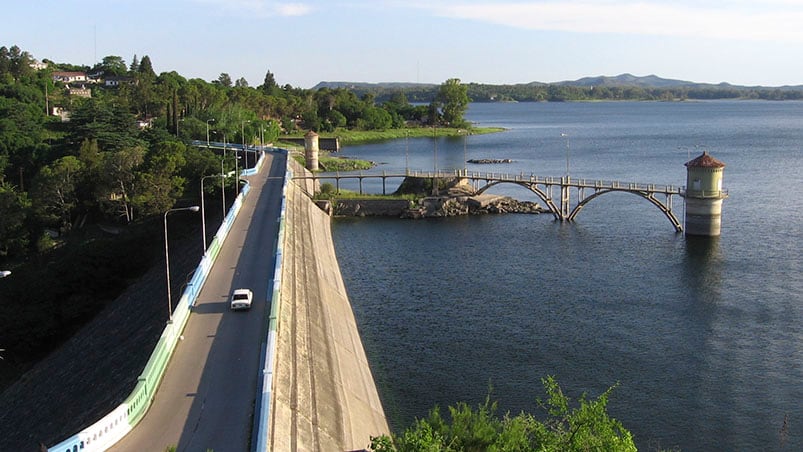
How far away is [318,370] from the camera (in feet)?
106

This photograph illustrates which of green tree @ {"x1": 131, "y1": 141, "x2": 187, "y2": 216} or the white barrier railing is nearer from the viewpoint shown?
the white barrier railing

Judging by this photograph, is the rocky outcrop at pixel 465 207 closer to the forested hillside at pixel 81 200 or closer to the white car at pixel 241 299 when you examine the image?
the forested hillside at pixel 81 200

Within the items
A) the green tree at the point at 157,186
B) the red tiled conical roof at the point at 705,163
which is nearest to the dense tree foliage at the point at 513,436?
the red tiled conical roof at the point at 705,163

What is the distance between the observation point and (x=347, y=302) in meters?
49.2

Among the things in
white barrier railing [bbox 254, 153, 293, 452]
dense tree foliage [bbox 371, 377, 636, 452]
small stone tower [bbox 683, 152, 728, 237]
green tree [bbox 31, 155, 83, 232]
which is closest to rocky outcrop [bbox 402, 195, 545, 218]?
small stone tower [bbox 683, 152, 728, 237]

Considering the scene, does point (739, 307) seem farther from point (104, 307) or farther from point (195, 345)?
point (104, 307)

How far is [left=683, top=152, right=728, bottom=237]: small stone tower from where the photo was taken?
67500 millimetres

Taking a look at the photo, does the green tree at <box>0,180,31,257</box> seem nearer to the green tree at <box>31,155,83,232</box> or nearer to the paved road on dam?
the green tree at <box>31,155,83,232</box>

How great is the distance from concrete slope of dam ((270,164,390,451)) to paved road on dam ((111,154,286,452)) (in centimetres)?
99

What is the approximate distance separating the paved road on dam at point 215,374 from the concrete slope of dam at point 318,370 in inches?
39.0

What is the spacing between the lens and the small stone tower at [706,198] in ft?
221

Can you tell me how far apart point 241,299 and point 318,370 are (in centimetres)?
549

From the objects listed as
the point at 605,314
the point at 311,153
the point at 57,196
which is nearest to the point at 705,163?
the point at 605,314

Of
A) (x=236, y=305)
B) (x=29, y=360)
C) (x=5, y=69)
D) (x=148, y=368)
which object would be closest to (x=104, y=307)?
(x=29, y=360)
